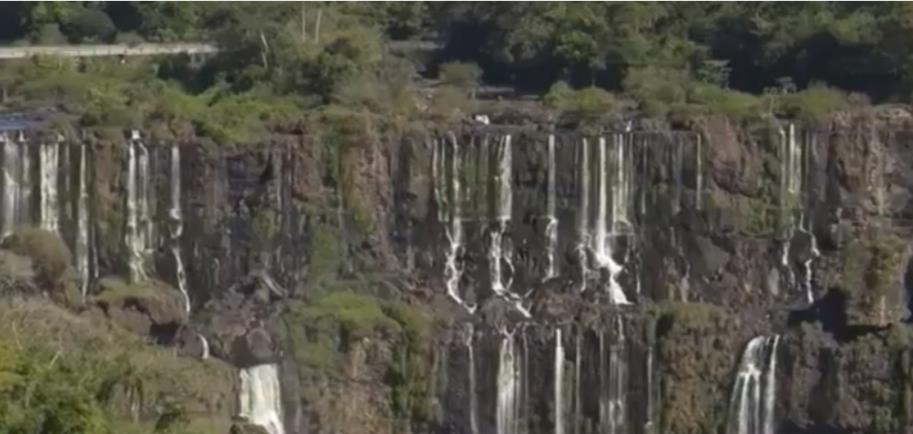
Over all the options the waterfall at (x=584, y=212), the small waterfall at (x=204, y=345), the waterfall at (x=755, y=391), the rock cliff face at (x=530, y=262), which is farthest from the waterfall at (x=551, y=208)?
the small waterfall at (x=204, y=345)

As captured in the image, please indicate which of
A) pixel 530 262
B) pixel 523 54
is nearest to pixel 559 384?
pixel 530 262

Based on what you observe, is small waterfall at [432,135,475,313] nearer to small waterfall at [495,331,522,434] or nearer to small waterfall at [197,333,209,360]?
small waterfall at [495,331,522,434]

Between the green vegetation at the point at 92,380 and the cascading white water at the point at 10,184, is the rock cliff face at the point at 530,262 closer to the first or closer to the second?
the cascading white water at the point at 10,184

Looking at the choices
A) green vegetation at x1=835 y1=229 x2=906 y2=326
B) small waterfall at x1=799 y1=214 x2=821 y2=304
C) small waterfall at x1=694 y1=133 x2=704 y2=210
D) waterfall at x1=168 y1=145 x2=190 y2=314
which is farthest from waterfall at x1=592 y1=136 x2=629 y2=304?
waterfall at x1=168 y1=145 x2=190 y2=314

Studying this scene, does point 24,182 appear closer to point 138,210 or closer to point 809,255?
point 138,210

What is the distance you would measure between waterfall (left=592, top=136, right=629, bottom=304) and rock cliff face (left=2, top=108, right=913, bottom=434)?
0.04 metres

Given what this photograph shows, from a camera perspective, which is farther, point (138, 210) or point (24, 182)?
point (138, 210)

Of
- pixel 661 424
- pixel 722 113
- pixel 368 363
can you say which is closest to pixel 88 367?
pixel 368 363

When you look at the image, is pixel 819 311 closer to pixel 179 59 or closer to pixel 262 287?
pixel 262 287

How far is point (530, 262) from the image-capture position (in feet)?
178

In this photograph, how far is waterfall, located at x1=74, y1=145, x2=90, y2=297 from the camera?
51.6 metres

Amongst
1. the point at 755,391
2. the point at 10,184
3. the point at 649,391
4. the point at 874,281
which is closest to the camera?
the point at 10,184

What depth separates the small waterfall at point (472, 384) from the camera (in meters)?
51.8

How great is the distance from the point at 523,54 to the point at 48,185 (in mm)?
22082
